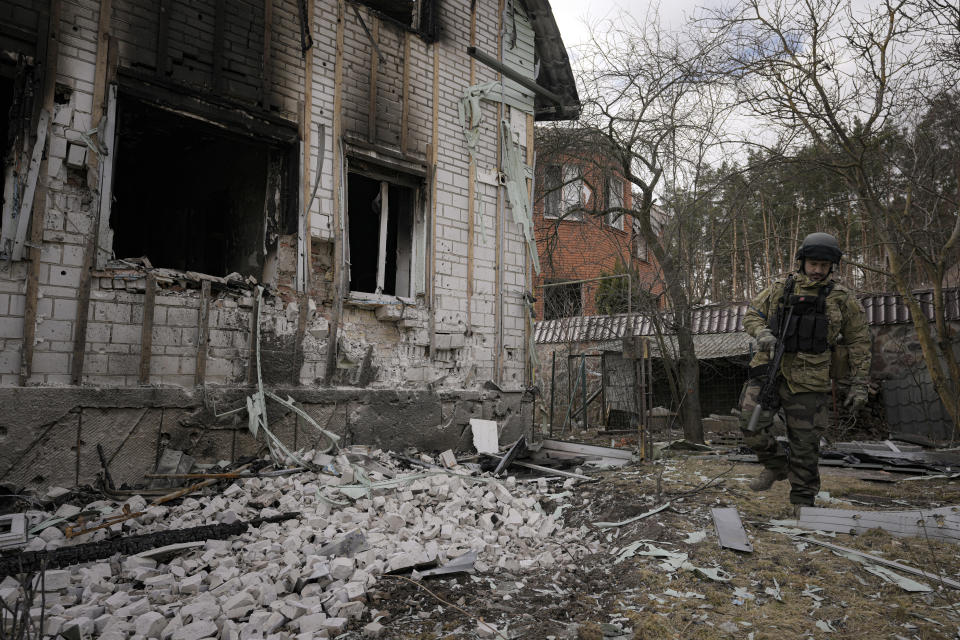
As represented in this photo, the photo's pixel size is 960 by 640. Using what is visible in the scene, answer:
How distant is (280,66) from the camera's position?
17.4ft

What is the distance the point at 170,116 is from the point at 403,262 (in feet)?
8.32

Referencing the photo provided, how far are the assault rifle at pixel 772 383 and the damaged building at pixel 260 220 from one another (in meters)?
3.10

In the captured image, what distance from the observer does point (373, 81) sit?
19.5 feet

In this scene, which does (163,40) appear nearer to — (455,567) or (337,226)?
(337,226)

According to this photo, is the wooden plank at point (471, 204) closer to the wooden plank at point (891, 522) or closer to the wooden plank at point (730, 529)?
the wooden plank at point (730, 529)

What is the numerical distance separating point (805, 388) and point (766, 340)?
16.6 inches

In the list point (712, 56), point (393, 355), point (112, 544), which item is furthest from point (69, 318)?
point (712, 56)

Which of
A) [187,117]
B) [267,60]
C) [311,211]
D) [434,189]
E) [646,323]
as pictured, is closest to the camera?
[187,117]

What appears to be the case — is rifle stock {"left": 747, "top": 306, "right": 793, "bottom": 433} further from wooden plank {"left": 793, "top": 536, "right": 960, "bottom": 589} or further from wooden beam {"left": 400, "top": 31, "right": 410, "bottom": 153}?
wooden beam {"left": 400, "top": 31, "right": 410, "bottom": 153}

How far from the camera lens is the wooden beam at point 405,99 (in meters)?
6.17

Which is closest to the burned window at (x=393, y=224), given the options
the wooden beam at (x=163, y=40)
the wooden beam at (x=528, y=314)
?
the wooden beam at (x=528, y=314)

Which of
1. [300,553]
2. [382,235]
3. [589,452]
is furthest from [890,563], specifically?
[382,235]

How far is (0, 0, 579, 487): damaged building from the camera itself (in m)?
4.04

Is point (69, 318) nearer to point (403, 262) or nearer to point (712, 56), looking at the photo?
point (403, 262)
